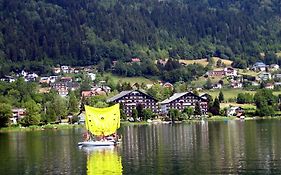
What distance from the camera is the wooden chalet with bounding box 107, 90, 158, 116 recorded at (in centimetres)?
17938

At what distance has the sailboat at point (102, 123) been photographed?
273 ft

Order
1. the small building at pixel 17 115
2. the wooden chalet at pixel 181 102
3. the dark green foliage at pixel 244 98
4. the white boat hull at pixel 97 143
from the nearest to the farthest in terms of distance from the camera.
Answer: the white boat hull at pixel 97 143 → the small building at pixel 17 115 → the wooden chalet at pixel 181 102 → the dark green foliage at pixel 244 98

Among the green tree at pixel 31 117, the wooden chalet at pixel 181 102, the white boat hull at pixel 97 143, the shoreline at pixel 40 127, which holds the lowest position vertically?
the white boat hull at pixel 97 143

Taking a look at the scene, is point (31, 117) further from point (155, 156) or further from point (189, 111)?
point (155, 156)

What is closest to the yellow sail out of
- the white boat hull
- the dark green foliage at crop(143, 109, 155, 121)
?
the white boat hull

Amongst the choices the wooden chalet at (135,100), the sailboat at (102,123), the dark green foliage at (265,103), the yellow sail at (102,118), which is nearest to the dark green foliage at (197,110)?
the wooden chalet at (135,100)

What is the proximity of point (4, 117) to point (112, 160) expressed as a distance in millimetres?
72912

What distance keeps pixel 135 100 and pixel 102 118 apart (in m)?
99.0

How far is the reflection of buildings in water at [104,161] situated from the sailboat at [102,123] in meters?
2.93

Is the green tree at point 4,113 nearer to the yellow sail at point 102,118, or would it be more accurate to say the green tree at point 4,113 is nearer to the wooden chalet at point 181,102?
the wooden chalet at point 181,102

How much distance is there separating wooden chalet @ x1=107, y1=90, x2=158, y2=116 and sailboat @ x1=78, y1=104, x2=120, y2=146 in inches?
3648

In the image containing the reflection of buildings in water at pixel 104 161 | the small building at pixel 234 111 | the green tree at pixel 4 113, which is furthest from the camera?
the small building at pixel 234 111

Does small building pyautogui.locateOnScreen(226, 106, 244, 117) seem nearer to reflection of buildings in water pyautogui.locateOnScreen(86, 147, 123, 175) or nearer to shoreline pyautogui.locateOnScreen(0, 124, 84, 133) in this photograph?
shoreline pyautogui.locateOnScreen(0, 124, 84, 133)

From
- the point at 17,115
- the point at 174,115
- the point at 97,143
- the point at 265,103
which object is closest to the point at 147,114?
the point at 174,115
